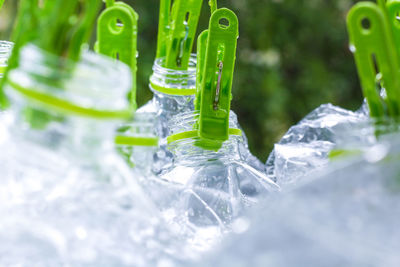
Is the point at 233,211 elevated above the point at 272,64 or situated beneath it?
situated beneath

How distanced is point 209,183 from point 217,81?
0.24 ft

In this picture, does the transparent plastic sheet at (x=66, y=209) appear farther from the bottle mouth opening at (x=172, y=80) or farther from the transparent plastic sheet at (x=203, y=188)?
the bottle mouth opening at (x=172, y=80)

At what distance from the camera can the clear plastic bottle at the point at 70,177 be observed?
9.4 inches

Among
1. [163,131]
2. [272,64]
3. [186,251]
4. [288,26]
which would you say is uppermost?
[288,26]

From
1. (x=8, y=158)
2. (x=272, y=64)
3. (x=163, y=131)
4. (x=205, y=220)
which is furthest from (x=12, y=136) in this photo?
(x=272, y=64)

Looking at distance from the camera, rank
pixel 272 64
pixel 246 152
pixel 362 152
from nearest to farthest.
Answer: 1. pixel 362 152
2. pixel 246 152
3. pixel 272 64

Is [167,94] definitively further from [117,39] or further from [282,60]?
[282,60]

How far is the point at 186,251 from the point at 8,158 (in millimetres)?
99

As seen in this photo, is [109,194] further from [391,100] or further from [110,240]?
[391,100]

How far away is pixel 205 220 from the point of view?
→ 0.36 m

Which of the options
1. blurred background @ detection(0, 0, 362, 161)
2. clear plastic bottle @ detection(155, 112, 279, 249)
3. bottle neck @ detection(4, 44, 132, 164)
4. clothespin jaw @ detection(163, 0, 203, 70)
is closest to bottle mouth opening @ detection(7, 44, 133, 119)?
bottle neck @ detection(4, 44, 132, 164)

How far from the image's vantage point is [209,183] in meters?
0.40

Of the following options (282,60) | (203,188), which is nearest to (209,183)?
(203,188)

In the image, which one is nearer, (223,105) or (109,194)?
(109,194)
